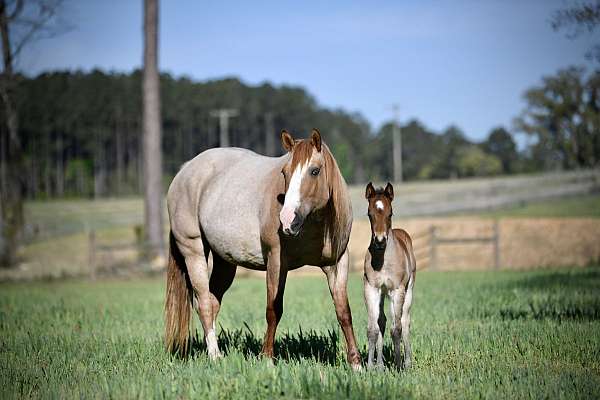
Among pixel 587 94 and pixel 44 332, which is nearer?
pixel 44 332

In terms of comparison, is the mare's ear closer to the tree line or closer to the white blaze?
the white blaze

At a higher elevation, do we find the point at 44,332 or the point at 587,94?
the point at 587,94

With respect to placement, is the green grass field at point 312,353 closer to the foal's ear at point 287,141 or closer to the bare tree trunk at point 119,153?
the foal's ear at point 287,141

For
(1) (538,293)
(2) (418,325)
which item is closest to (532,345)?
(2) (418,325)

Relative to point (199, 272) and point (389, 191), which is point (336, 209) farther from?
point (199, 272)

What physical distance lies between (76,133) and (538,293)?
3179 inches

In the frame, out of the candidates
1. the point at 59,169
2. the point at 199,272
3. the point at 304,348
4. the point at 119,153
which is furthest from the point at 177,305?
the point at 59,169

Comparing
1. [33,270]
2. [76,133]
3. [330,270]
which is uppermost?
[76,133]

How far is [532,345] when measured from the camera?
6.99 metres

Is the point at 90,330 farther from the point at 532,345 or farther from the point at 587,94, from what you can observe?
the point at 587,94

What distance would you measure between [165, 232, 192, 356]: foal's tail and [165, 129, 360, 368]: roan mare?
12 millimetres

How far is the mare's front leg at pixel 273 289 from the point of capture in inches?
245

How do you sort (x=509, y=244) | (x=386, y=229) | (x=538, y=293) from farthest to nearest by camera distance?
A: (x=509, y=244), (x=538, y=293), (x=386, y=229)

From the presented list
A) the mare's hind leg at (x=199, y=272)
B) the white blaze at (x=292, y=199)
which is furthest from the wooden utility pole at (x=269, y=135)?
the white blaze at (x=292, y=199)
